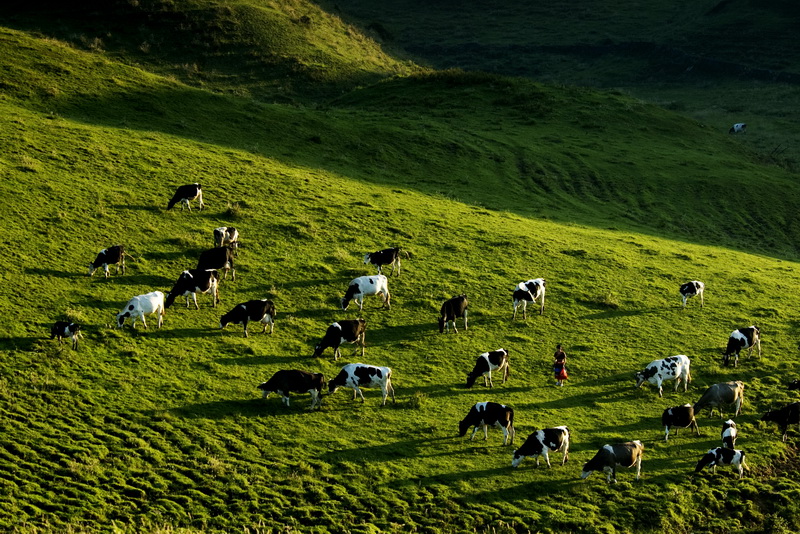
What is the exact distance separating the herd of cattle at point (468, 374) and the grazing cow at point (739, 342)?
0.04 metres

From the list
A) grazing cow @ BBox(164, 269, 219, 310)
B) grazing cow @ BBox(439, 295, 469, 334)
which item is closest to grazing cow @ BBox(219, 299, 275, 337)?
grazing cow @ BBox(164, 269, 219, 310)

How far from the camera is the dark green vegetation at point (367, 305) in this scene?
18.8 metres

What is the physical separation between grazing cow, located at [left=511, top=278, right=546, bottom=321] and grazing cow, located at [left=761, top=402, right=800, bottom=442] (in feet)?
32.8

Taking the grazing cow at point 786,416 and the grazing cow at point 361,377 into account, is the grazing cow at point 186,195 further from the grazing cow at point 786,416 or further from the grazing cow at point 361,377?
the grazing cow at point 786,416

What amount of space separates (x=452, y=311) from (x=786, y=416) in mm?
12062

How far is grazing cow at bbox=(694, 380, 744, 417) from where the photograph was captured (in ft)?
79.3

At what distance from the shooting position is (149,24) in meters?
75.0

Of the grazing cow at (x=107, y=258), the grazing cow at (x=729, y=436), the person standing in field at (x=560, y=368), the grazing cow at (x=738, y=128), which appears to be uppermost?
the grazing cow at (x=738, y=128)

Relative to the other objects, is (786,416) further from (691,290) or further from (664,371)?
(691,290)

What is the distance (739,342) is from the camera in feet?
92.6

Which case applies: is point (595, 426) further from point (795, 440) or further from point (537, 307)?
point (537, 307)

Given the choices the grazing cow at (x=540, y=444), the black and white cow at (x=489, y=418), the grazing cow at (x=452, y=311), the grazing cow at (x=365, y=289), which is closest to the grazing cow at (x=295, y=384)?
the black and white cow at (x=489, y=418)

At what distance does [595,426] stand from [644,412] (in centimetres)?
241

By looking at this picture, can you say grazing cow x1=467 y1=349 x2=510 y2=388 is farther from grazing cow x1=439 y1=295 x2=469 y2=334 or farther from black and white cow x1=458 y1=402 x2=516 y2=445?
grazing cow x1=439 y1=295 x2=469 y2=334
